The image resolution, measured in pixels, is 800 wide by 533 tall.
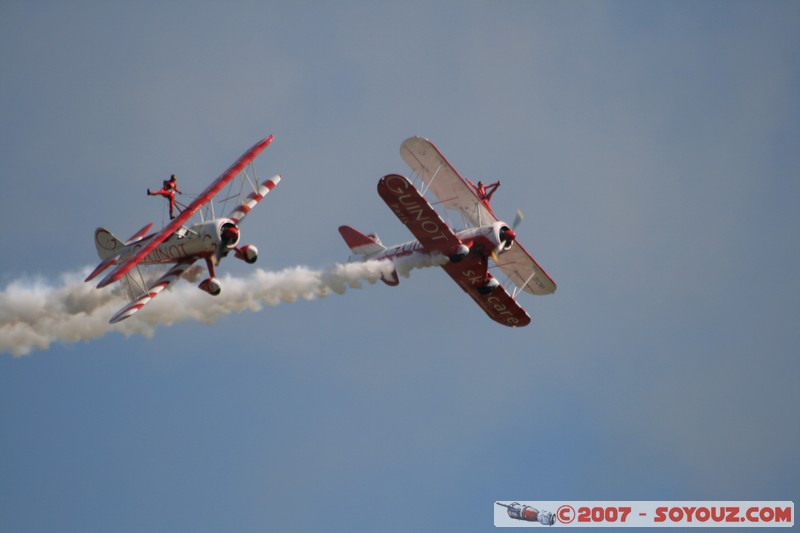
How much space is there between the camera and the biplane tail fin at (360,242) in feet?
102

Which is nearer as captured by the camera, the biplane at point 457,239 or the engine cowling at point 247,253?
the engine cowling at point 247,253

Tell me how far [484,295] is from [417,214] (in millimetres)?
4535

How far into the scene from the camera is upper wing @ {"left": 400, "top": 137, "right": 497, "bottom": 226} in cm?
2978

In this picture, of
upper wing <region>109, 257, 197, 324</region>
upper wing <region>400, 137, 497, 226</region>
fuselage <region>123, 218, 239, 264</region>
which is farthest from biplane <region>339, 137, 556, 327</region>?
upper wing <region>109, 257, 197, 324</region>

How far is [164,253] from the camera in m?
27.0

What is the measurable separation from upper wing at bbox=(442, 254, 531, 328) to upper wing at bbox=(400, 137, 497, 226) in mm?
1350

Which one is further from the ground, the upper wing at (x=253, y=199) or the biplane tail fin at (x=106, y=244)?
the upper wing at (x=253, y=199)

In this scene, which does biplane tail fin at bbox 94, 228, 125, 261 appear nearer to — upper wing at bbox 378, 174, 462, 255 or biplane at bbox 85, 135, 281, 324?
biplane at bbox 85, 135, 281, 324

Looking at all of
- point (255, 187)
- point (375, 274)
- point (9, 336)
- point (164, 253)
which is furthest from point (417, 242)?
point (9, 336)

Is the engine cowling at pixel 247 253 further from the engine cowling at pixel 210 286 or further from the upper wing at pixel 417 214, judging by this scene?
the upper wing at pixel 417 214

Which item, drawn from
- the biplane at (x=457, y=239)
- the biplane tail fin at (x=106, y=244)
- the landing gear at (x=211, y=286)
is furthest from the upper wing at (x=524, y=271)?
the biplane tail fin at (x=106, y=244)

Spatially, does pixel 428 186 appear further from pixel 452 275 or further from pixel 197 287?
pixel 197 287

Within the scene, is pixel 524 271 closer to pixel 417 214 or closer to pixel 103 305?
pixel 417 214

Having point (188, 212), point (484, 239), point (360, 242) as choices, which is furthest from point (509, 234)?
point (188, 212)
